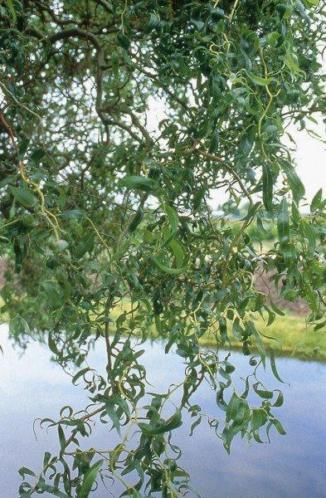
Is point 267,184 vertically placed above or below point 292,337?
above

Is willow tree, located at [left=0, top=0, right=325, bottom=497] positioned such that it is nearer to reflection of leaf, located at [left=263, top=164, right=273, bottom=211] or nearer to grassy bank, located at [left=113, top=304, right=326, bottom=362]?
reflection of leaf, located at [left=263, top=164, right=273, bottom=211]

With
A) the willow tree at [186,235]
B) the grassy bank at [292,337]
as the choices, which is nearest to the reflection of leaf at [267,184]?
the willow tree at [186,235]

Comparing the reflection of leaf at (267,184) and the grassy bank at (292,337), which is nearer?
the reflection of leaf at (267,184)

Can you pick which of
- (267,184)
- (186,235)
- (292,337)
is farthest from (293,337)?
(267,184)

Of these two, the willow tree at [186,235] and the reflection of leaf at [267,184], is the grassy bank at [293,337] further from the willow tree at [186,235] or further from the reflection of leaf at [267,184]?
the reflection of leaf at [267,184]

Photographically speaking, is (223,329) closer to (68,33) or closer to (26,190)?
(26,190)

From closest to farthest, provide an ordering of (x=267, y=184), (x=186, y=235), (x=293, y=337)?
1. (x=267, y=184)
2. (x=186, y=235)
3. (x=293, y=337)

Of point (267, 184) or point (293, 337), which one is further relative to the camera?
point (293, 337)

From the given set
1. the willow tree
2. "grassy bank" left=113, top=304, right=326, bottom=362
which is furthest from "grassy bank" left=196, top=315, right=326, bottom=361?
the willow tree

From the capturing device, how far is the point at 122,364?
844 millimetres

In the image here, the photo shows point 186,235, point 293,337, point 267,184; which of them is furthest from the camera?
point 293,337

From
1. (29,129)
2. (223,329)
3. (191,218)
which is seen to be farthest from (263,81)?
(29,129)

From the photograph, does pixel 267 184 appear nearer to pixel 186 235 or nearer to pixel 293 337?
pixel 186 235

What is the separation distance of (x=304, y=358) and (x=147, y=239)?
8.63 feet
